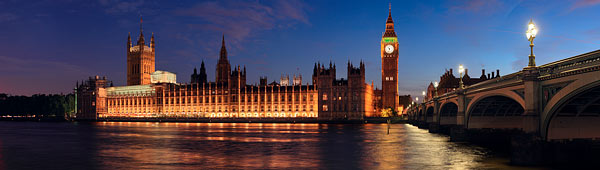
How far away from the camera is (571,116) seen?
27641 mm

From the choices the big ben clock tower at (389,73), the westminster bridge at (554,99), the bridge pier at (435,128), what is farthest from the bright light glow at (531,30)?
the big ben clock tower at (389,73)

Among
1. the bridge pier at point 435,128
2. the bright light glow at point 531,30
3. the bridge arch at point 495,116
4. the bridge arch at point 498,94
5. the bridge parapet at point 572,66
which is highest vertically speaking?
the bright light glow at point 531,30

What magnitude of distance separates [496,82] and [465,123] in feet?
29.6

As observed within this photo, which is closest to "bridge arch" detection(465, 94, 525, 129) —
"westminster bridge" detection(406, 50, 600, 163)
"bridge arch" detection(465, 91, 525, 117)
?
"bridge arch" detection(465, 91, 525, 117)

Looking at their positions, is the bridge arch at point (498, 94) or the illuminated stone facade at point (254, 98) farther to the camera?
the illuminated stone facade at point (254, 98)

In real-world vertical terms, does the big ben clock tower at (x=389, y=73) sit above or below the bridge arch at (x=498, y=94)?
above

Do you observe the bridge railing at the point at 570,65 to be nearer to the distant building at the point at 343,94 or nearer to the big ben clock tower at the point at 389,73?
the distant building at the point at 343,94

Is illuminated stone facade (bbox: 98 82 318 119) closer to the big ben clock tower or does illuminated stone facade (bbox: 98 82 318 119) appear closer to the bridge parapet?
the big ben clock tower

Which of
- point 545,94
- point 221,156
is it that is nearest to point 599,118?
point 545,94

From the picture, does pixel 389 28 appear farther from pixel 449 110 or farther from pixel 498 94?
pixel 498 94

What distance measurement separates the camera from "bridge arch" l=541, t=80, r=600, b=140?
23.5 m

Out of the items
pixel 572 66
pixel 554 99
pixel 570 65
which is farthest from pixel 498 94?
pixel 572 66

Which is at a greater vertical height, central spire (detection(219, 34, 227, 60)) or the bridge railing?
central spire (detection(219, 34, 227, 60))

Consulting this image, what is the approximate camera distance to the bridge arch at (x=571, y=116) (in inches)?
924
